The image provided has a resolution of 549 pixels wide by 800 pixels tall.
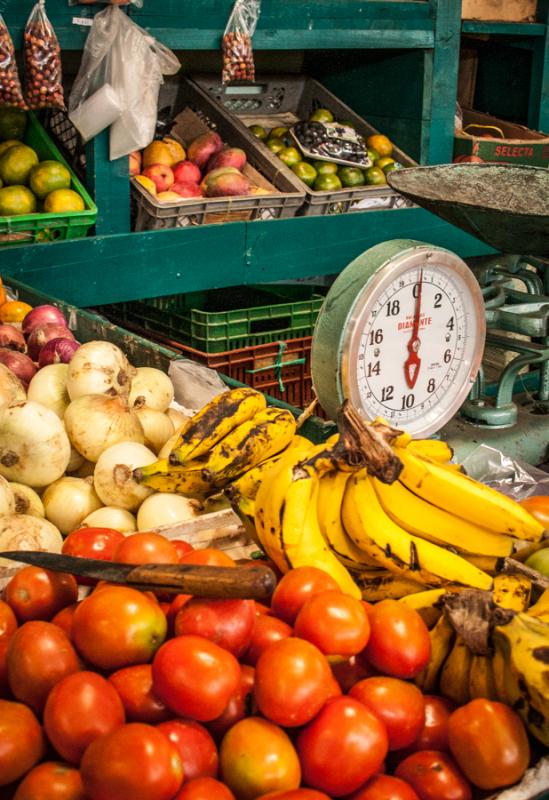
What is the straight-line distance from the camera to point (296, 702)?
0.96 meters

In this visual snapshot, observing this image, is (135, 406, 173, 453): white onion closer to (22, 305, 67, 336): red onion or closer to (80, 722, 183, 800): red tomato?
(22, 305, 67, 336): red onion

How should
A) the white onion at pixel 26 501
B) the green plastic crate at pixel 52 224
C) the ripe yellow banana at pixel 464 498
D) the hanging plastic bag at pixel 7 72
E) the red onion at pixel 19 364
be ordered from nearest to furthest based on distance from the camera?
the ripe yellow banana at pixel 464 498 → the white onion at pixel 26 501 → the red onion at pixel 19 364 → the hanging plastic bag at pixel 7 72 → the green plastic crate at pixel 52 224

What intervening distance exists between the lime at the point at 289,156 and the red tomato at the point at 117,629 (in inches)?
113

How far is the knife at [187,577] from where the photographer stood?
102 cm

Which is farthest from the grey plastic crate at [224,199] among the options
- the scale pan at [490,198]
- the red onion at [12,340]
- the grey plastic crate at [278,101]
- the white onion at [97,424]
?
the white onion at [97,424]

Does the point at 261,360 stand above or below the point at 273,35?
below

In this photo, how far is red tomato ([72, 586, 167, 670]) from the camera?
1.02 metres

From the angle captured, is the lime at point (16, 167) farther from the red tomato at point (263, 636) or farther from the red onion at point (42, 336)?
the red tomato at point (263, 636)

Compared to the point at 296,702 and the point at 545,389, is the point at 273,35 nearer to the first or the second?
the point at 545,389

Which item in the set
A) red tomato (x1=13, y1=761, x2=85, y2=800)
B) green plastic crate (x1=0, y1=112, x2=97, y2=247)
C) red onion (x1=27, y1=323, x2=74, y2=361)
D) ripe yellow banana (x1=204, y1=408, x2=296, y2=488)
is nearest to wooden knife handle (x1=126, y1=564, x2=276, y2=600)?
red tomato (x1=13, y1=761, x2=85, y2=800)

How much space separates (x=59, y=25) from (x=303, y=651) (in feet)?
8.23


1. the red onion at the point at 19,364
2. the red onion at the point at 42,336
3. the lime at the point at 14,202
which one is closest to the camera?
the red onion at the point at 19,364

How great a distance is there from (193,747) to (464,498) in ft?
1.74

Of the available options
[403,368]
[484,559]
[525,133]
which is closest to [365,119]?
[525,133]
